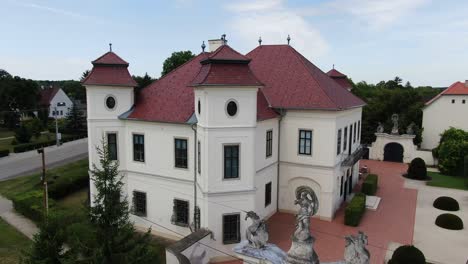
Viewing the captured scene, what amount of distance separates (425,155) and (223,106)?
3272 centimetres

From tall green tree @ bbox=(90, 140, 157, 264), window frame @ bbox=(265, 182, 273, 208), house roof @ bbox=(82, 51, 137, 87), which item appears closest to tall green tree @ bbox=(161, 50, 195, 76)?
house roof @ bbox=(82, 51, 137, 87)

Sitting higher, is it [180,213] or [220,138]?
[220,138]

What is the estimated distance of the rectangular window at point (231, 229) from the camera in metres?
19.2

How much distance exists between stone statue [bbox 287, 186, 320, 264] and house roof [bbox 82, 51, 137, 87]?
1470 centimetres

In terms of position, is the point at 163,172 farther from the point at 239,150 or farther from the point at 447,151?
the point at 447,151

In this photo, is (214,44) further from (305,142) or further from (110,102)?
(305,142)

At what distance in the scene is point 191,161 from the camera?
20.7 metres

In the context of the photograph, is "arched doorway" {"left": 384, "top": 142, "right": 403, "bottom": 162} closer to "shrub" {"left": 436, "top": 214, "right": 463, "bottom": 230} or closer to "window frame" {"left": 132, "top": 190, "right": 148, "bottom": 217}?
"shrub" {"left": 436, "top": 214, "right": 463, "bottom": 230}

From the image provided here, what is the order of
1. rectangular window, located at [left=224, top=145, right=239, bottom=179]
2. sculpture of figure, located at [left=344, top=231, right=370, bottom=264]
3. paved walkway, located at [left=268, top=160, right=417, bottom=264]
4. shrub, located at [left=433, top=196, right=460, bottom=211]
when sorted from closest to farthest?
sculpture of figure, located at [left=344, top=231, right=370, bottom=264] < rectangular window, located at [left=224, top=145, right=239, bottom=179] < paved walkway, located at [left=268, top=160, right=417, bottom=264] < shrub, located at [left=433, top=196, right=460, bottom=211]

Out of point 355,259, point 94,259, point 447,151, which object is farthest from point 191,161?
point 447,151

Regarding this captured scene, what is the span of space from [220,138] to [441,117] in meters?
36.8

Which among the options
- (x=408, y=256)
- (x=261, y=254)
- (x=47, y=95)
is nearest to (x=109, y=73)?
(x=261, y=254)

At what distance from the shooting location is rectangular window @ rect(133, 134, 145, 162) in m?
22.5

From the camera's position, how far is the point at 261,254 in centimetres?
1269
